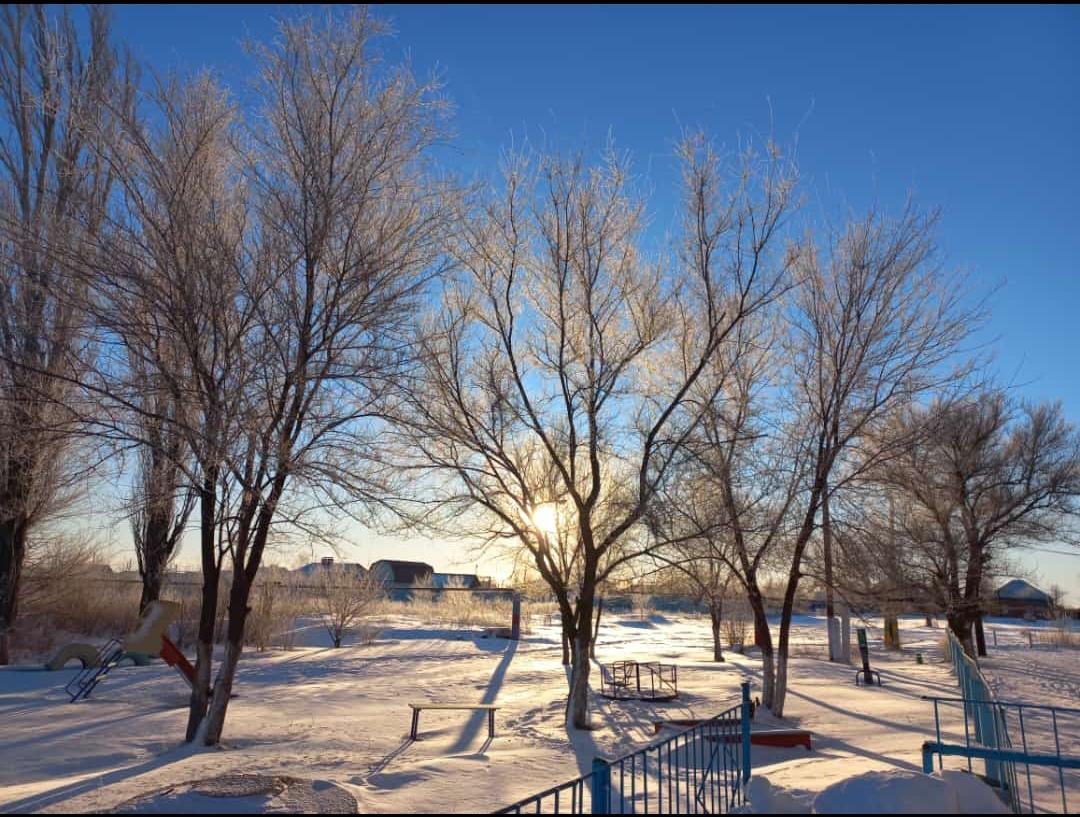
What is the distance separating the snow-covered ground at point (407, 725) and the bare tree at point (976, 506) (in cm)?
260

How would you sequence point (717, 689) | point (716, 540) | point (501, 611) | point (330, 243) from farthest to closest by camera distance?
1. point (501, 611)
2. point (717, 689)
3. point (716, 540)
4. point (330, 243)

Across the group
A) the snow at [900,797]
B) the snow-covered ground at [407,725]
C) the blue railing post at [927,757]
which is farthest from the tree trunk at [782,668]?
the snow at [900,797]

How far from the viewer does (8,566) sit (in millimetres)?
20844

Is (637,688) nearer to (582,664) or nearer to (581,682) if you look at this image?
(581,682)

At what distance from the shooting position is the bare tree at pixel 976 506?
2325 centimetres

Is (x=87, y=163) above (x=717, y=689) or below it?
above

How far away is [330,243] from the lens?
36.0ft

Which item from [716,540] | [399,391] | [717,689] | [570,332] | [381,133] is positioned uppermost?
[381,133]

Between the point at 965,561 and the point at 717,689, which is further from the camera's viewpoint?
the point at 965,561

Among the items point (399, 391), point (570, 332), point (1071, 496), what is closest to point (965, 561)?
point (1071, 496)

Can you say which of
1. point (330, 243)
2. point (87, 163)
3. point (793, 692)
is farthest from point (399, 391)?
point (793, 692)

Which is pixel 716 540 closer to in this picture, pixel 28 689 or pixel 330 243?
pixel 330 243

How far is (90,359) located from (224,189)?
9.88 feet

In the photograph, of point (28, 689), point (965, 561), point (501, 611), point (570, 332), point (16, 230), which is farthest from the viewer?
point (501, 611)
